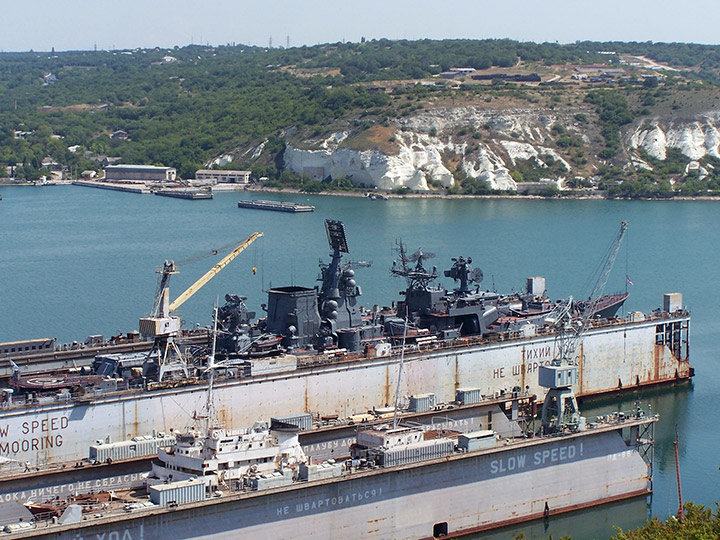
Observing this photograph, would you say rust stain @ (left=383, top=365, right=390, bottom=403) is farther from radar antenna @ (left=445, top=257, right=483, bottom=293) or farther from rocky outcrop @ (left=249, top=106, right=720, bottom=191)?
rocky outcrop @ (left=249, top=106, right=720, bottom=191)

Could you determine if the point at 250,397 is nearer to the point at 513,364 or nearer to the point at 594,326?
the point at 513,364

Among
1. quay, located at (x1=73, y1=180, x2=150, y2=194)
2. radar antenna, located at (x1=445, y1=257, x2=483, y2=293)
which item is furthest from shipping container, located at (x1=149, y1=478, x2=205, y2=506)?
quay, located at (x1=73, y1=180, x2=150, y2=194)

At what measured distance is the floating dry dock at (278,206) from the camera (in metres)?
143

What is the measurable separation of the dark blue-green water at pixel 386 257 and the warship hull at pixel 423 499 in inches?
28.8

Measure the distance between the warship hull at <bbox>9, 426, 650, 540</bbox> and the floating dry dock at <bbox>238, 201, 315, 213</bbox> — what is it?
335 feet

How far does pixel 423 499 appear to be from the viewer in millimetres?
37656

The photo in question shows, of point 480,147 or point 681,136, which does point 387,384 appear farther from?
point 681,136

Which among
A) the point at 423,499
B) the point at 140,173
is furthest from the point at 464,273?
the point at 140,173

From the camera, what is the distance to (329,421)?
43156 mm

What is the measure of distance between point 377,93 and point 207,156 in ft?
97.1

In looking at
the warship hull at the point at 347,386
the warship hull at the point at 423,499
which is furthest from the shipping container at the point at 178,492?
the warship hull at the point at 347,386

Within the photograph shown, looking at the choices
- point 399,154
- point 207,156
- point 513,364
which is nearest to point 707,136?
point 399,154

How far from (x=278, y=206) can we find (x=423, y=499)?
107459 millimetres

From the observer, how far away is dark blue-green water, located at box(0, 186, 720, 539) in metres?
55.4
